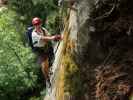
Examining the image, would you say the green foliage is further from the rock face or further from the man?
the rock face

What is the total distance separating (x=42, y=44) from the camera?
1135 centimetres

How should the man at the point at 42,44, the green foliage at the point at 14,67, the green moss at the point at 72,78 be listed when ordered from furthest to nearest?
the green foliage at the point at 14,67 → the man at the point at 42,44 → the green moss at the point at 72,78

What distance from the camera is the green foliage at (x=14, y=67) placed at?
20.7m

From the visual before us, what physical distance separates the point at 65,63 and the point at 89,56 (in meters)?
0.62

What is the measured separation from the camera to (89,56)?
9414mm

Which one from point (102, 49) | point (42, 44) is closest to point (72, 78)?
point (102, 49)

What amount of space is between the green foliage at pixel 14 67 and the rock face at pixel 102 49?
1107 cm

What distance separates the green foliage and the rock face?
11072mm

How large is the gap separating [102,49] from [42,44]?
2.28m

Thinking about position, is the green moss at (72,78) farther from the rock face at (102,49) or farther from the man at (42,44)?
the man at (42,44)

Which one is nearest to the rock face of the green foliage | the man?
the man

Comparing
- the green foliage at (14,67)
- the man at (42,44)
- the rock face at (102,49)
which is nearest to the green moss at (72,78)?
the rock face at (102,49)

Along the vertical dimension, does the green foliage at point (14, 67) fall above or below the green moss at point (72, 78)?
below

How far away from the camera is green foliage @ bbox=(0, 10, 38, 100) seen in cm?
2069
